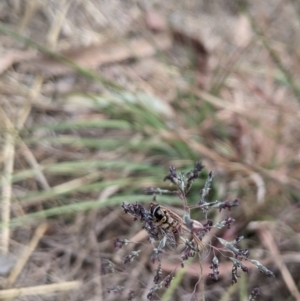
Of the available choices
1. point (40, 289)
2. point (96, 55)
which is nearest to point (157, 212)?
point (40, 289)

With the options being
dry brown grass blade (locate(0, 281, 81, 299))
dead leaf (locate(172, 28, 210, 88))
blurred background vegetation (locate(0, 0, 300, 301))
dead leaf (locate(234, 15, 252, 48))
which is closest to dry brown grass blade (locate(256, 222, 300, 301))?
blurred background vegetation (locate(0, 0, 300, 301))

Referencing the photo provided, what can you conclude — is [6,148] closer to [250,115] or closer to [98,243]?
[98,243]

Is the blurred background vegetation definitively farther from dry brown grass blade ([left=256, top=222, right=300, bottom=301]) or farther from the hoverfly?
the hoverfly

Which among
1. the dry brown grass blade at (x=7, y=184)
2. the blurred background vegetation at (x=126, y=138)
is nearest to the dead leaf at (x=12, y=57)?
the blurred background vegetation at (x=126, y=138)

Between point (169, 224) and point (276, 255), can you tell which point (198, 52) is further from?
point (169, 224)

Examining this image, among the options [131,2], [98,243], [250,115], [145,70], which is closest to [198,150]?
[250,115]

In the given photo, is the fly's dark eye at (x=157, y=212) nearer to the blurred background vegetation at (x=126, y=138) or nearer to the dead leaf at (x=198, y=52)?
the blurred background vegetation at (x=126, y=138)
